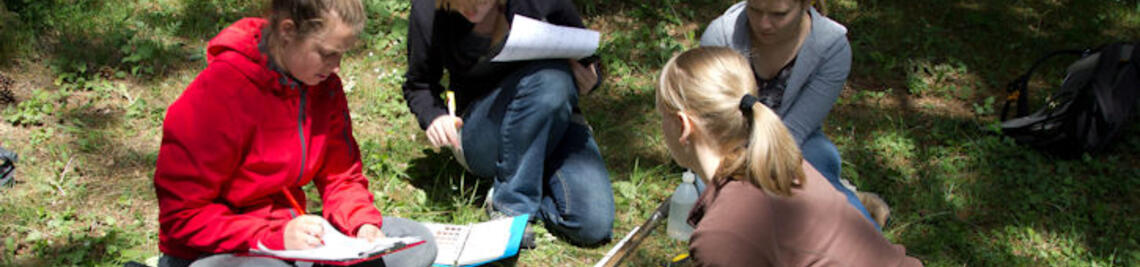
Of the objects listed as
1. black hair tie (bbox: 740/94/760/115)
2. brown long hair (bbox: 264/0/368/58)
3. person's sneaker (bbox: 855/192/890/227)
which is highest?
brown long hair (bbox: 264/0/368/58)

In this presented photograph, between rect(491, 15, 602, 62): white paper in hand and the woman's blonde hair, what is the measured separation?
0.77 metres

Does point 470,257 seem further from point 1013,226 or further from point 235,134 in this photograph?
point 1013,226

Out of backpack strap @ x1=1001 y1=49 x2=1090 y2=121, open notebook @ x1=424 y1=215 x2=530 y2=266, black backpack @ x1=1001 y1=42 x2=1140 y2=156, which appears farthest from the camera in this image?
backpack strap @ x1=1001 y1=49 x2=1090 y2=121

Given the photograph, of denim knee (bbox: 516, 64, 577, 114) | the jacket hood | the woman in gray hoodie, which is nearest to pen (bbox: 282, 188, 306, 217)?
the jacket hood

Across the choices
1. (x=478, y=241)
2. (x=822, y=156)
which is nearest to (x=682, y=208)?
(x=822, y=156)

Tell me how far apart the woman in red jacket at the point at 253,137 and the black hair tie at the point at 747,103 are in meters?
1.03

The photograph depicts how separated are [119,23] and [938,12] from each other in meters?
4.75

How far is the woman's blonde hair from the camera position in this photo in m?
1.73

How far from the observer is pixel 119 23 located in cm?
412

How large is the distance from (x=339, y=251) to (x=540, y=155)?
973 millimetres

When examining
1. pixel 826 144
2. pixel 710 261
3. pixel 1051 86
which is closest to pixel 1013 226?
pixel 826 144

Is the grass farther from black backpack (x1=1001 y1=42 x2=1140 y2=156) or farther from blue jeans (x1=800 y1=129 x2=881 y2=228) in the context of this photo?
blue jeans (x1=800 y1=129 x2=881 y2=228)

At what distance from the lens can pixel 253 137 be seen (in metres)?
2.15

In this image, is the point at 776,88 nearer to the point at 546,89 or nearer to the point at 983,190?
the point at 546,89
